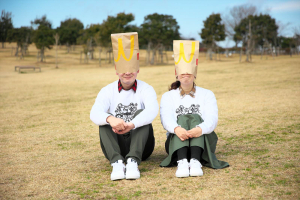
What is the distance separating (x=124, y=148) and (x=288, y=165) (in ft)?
6.98

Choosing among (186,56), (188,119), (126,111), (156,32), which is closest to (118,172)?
(126,111)

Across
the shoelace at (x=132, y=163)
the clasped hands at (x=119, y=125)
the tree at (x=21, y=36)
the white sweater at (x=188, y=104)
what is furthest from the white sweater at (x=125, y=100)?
the tree at (x=21, y=36)

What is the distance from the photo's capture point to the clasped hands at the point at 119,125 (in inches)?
138

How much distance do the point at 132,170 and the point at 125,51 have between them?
1.51 m

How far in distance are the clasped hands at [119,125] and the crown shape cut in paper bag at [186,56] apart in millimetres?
954

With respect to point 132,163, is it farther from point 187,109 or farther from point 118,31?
point 118,31

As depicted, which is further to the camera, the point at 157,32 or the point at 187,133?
the point at 157,32

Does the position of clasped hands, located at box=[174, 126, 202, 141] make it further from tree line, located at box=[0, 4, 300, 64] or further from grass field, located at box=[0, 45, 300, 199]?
tree line, located at box=[0, 4, 300, 64]

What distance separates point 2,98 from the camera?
1331cm

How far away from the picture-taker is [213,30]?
46.8m

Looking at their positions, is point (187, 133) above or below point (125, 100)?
below

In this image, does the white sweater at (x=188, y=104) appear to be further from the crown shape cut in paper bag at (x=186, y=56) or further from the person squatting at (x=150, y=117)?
the crown shape cut in paper bag at (x=186, y=56)

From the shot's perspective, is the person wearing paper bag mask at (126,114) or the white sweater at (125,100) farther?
the white sweater at (125,100)

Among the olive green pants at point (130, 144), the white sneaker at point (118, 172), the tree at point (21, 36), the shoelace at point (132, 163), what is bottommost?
the white sneaker at point (118, 172)
